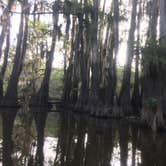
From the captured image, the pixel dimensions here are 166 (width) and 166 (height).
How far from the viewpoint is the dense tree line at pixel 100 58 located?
1483 cm

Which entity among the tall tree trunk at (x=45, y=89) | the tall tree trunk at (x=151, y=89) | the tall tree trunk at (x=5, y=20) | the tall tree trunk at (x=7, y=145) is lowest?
the tall tree trunk at (x=7, y=145)

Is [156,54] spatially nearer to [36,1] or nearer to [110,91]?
[110,91]

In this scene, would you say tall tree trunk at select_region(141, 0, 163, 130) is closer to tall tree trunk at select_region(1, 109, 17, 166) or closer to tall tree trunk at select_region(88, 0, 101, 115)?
tall tree trunk at select_region(88, 0, 101, 115)

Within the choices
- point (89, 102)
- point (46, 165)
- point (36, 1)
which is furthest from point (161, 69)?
point (36, 1)

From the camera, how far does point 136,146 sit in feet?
31.8

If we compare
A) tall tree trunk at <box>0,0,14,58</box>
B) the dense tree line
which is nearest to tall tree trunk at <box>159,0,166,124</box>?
the dense tree line

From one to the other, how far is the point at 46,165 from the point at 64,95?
1837 centimetres

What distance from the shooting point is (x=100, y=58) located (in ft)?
75.0

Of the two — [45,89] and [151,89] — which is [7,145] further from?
[45,89]

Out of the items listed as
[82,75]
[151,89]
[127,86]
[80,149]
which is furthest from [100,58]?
[80,149]

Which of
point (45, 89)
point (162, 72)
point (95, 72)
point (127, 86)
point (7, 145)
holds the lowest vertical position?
point (7, 145)

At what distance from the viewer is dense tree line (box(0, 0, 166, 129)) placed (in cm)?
1483

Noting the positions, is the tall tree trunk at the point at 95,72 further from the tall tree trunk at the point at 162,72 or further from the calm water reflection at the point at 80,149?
the calm water reflection at the point at 80,149

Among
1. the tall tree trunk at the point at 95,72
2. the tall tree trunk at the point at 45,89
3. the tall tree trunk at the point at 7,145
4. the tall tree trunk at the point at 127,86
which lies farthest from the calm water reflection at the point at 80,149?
the tall tree trunk at the point at 45,89
